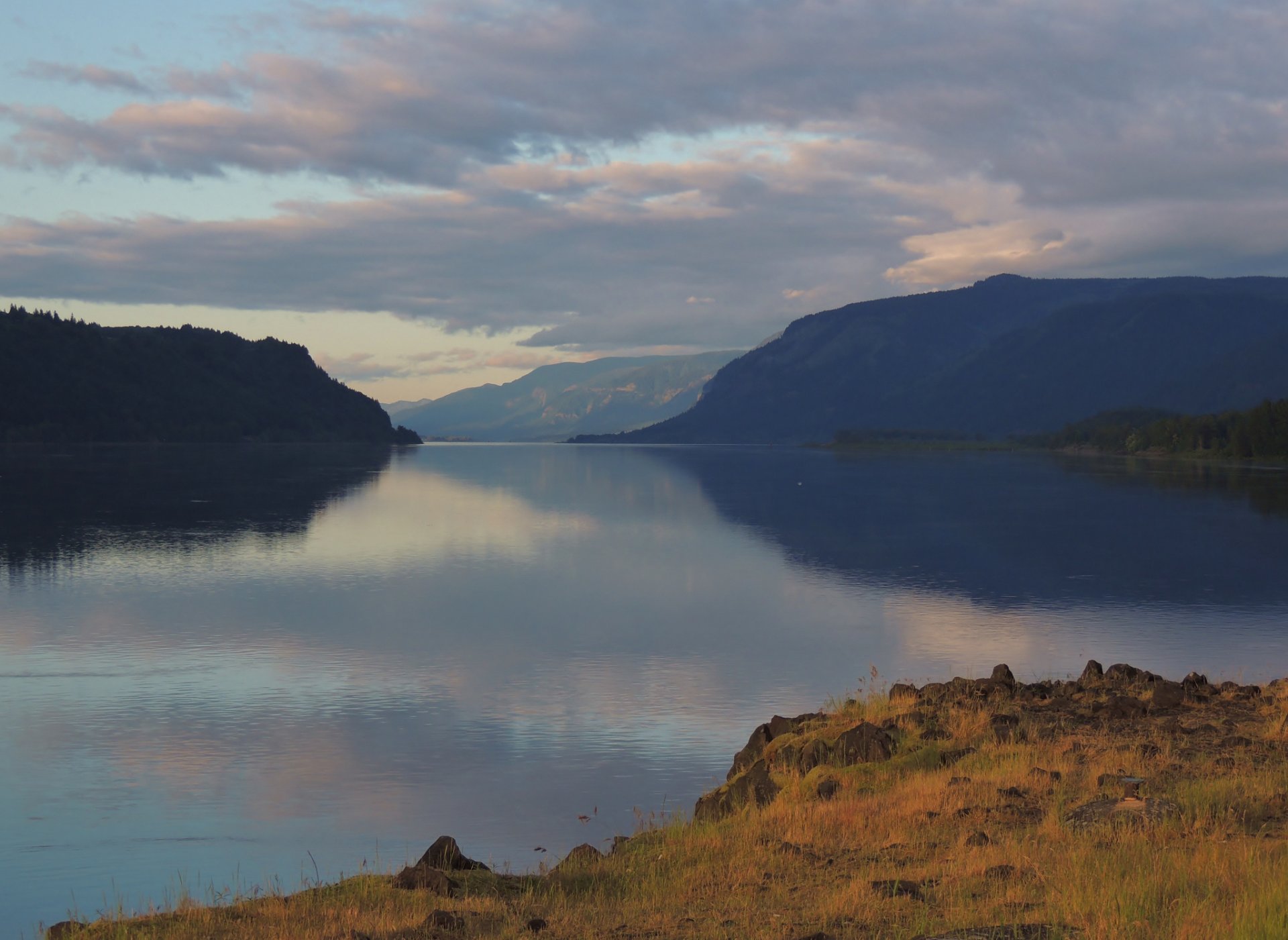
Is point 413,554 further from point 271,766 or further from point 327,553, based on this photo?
point 271,766

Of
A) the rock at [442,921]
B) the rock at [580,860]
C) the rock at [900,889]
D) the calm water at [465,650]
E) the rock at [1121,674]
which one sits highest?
the rock at [900,889]

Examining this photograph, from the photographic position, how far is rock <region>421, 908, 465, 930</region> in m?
12.1

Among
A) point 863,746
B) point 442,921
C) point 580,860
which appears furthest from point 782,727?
point 442,921

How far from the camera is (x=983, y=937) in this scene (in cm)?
1053

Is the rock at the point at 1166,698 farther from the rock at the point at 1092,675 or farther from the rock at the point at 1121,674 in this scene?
the rock at the point at 1121,674

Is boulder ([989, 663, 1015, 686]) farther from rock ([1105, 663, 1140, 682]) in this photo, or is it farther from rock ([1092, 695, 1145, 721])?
rock ([1092, 695, 1145, 721])

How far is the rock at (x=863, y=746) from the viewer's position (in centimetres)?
1973

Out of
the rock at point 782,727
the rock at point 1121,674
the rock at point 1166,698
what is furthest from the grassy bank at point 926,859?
the rock at point 1121,674

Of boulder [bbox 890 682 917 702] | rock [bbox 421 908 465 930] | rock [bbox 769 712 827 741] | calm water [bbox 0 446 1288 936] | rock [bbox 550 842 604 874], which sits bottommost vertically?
calm water [bbox 0 446 1288 936]

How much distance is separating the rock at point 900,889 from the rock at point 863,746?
692 cm

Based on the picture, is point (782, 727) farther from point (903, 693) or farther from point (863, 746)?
point (903, 693)

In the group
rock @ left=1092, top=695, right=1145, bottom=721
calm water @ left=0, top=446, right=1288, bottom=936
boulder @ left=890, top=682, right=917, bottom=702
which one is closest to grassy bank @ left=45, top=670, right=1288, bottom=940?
rock @ left=1092, top=695, right=1145, bottom=721

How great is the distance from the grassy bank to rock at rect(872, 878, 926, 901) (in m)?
0.03

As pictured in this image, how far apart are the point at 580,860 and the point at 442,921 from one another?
3.61 meters
